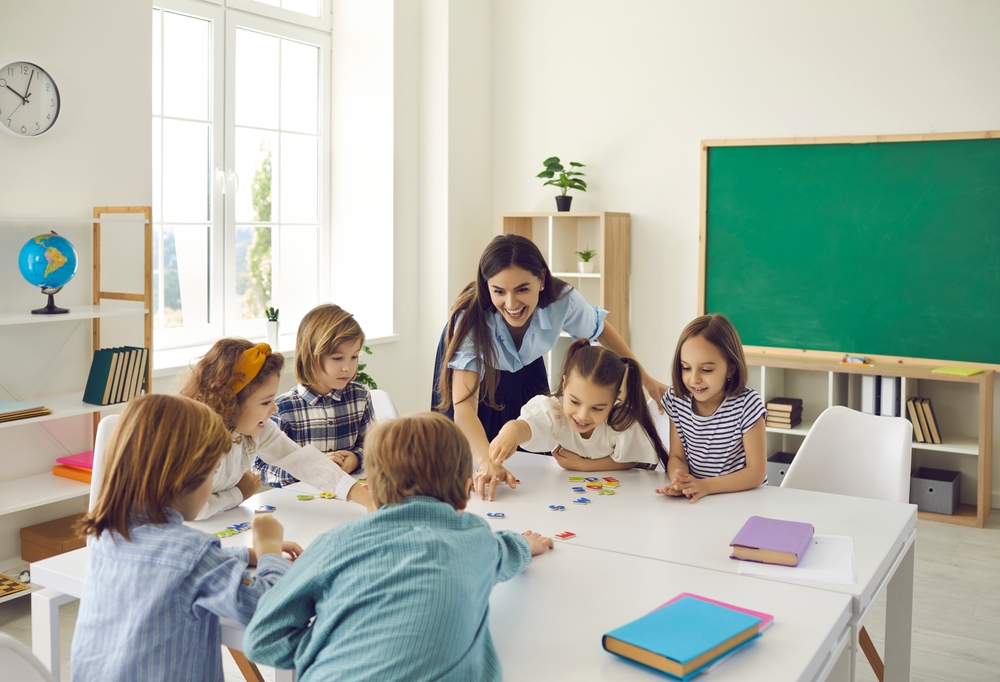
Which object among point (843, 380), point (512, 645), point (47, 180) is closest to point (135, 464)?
point (512, 645)

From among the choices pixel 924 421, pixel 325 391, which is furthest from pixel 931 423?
pixel 325 391

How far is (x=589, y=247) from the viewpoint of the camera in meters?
5.00

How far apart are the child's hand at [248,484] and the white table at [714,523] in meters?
0.50

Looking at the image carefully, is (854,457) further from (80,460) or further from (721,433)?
(80,460)

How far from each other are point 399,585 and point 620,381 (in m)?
1.21

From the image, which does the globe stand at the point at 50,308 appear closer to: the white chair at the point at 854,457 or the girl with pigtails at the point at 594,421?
the girl with pigtails at the point at 594,421

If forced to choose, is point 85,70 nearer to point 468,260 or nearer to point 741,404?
point 468,260

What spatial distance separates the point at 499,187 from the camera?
5.31m

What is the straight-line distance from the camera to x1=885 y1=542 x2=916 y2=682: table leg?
2.07 metres

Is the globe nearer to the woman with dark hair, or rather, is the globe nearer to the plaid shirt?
the plaid shirt

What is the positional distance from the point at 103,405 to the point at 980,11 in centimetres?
410

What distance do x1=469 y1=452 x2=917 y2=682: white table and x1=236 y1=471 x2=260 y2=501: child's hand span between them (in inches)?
19.8

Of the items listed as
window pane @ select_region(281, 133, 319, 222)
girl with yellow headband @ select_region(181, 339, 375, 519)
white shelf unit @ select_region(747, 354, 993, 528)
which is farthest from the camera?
window pane @ select_region(281, 133, 319, 222)

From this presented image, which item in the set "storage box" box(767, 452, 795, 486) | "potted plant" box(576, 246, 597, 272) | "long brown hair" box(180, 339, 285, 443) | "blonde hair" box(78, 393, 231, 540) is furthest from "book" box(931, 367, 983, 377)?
"blonde hair" box(78, 393, 231, 540)
